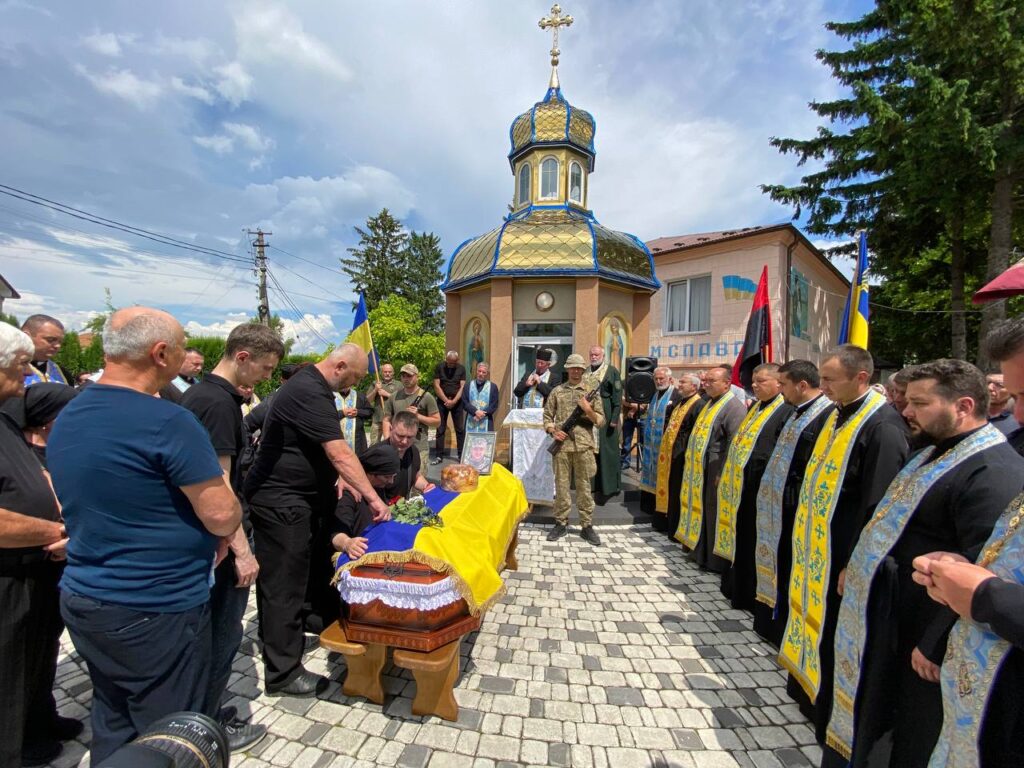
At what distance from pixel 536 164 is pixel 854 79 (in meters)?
10.7

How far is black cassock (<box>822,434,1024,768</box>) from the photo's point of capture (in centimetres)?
169

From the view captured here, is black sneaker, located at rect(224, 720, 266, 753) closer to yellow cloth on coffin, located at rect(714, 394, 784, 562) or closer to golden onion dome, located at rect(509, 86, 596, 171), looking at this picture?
yellow cloth on coffin, located at rect(714, 394, 784, 562)

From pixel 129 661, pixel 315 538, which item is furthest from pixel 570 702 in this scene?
pixel 129 661

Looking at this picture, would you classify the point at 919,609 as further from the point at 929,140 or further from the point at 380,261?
the point at 380,261

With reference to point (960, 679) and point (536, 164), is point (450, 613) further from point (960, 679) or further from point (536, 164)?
point (536, 164)

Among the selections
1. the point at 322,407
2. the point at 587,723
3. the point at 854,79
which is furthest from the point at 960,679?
the point at 854,79

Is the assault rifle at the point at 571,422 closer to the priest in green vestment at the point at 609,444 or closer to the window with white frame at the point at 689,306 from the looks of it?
the priest in green vestment at the point at 609,444

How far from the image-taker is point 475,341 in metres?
10.1

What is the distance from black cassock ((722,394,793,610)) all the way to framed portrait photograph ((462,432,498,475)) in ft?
12.1

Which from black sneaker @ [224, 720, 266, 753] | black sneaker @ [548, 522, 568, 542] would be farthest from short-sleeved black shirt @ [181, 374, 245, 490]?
black sneaker @ [548, 522, 568, 542]

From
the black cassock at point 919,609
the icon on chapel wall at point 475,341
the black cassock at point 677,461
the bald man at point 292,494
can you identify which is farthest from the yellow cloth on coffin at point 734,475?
the icon on chapel wall at point 475,341

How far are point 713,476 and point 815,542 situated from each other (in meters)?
2.12

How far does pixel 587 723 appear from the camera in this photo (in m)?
2.63

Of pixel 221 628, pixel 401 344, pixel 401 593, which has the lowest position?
pixel 221 628
